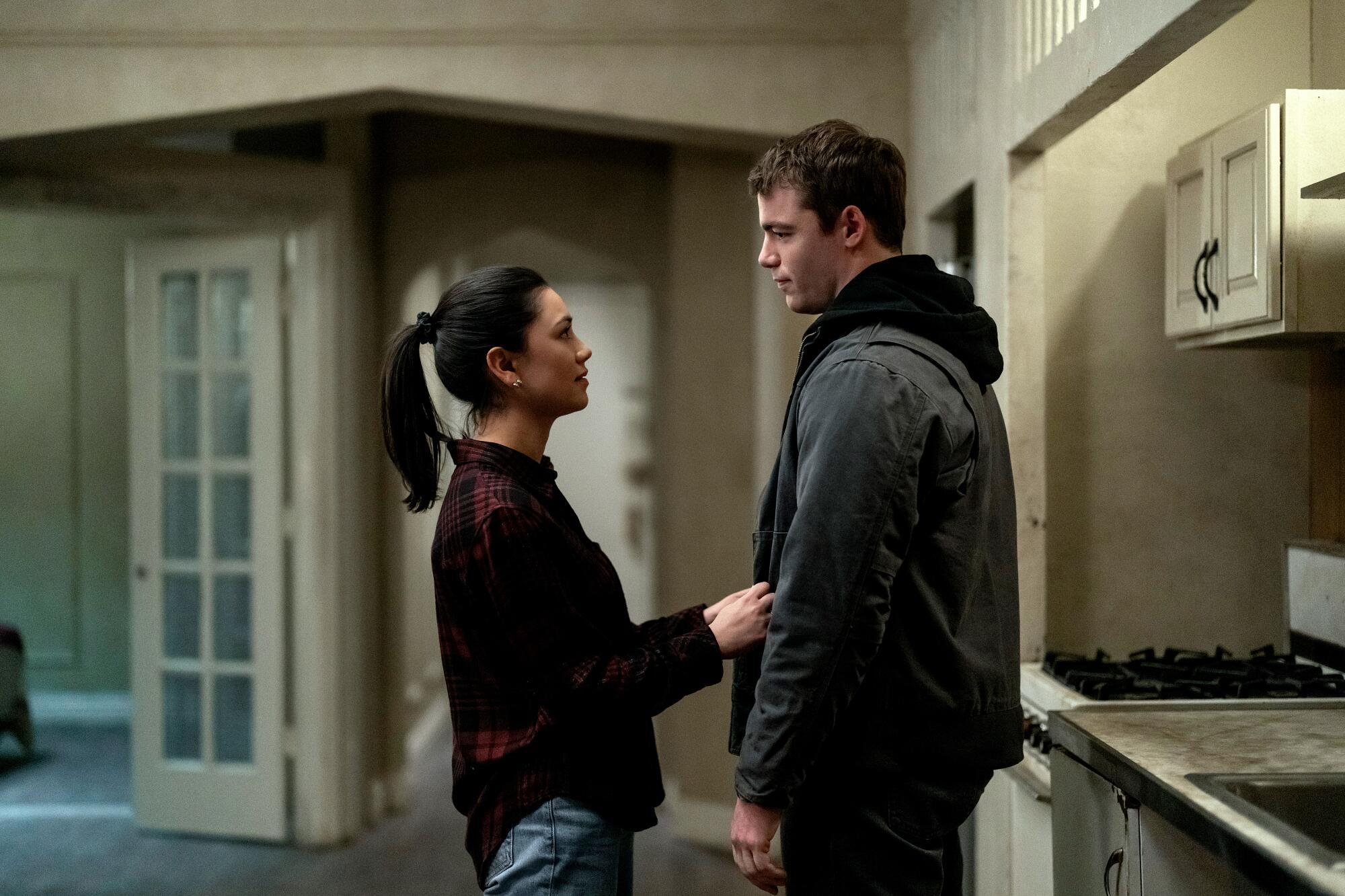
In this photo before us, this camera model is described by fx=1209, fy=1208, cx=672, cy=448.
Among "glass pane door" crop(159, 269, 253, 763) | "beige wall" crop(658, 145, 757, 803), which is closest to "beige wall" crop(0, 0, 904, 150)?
"beige wall" crop(658, 145, 757, 803)

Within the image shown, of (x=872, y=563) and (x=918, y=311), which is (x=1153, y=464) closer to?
(x=918, y=311)

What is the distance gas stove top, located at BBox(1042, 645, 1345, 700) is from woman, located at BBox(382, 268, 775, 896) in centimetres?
91

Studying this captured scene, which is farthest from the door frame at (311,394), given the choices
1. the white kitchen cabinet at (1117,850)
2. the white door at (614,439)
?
the white kitchen cabinet at (1117,850)

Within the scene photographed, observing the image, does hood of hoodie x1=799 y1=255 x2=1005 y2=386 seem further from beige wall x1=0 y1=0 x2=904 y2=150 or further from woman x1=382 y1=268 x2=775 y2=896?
beige wall x1=0 y1=0 x2=904 y2=150

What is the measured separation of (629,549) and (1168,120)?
14.8 ft

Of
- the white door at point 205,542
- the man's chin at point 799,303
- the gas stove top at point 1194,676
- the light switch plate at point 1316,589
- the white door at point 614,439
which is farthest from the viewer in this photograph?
the white door at point 614,439

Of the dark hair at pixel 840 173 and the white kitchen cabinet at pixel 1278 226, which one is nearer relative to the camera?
the dark hair at pixel 840 173

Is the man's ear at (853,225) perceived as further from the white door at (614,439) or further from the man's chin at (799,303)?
the white door at (614,439)

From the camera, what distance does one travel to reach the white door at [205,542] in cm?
432

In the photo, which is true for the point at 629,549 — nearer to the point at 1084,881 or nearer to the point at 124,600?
the point at 124,600

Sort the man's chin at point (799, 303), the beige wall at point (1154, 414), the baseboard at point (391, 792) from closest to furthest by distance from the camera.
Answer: the man's chin at point (799, 303) → the beige wall at point (1154, 414) → the baseboard at point (391, 792)

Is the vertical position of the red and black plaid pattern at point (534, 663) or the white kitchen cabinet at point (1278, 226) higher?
the white kitchen cabinet at point (1278, 226)

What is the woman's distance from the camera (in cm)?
153

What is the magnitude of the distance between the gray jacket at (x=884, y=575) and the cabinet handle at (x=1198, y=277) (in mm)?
1029
